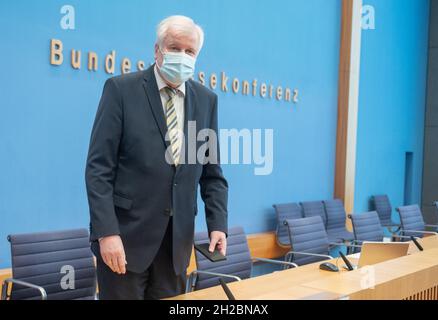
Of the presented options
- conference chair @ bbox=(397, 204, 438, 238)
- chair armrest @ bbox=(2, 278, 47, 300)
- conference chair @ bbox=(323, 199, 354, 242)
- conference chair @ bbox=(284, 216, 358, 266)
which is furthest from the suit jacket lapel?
conference chair @ bbox=(323, 199, 354, 242)

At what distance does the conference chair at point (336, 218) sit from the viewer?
607 cm

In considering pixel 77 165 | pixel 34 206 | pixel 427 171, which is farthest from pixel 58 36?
pixel 427 171

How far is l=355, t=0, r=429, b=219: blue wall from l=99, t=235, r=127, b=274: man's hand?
5.91 m

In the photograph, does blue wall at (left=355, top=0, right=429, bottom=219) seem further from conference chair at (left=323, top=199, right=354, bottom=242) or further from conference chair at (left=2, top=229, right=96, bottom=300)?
conference chair at (left=2, top=229, right=96, bottom=300)

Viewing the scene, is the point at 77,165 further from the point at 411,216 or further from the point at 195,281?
the point at 411,216

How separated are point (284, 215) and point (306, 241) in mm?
1690

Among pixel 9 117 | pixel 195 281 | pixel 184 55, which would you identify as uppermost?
pixel 184 55

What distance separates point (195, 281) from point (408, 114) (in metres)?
6.65

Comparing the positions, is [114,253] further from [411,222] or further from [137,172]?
[411,222]

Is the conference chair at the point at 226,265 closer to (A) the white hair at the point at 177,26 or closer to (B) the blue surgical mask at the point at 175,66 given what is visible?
(B) the blue surgical mask at the point at 175,66

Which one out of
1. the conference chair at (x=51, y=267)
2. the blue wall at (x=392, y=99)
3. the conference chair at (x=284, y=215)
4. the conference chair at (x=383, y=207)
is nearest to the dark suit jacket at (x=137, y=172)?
the conference chair at (x=51, y=267)

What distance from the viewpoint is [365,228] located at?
4.72m

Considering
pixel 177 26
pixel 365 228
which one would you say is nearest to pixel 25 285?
pixel 177 26
